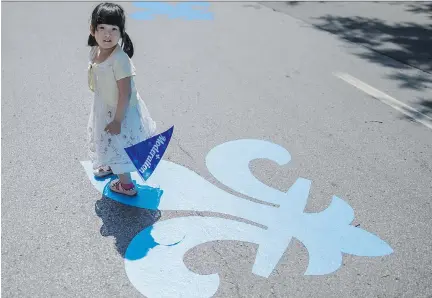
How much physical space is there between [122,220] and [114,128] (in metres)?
0.63

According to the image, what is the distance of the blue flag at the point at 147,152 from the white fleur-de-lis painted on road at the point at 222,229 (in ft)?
1.17

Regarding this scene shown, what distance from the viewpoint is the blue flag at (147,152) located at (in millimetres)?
3232

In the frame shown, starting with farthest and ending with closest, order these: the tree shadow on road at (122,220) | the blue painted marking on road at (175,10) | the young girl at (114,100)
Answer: the blue painted marking on road at (175,10), the tree shadow on road at (122,220), the young girl at (114,100)

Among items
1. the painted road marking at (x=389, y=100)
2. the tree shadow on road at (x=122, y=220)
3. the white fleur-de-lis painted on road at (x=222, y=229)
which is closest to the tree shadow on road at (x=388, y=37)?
the painted road marking at (x=389, y=100)

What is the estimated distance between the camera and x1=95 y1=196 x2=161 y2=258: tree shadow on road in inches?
126

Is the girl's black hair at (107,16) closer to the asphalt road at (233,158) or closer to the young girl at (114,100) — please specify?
the young girl at (114,100)

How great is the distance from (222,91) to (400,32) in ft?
13.3

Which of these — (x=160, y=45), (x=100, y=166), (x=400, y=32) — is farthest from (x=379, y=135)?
(x=400, y=32)

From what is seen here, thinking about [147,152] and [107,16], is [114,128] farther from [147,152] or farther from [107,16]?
[107,16]

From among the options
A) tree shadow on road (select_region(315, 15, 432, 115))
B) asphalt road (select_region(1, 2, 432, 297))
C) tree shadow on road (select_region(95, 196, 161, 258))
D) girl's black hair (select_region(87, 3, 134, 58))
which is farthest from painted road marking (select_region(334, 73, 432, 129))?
girl's black hair (select_region(87, 3, 134, 58))

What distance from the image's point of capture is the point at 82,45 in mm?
6785

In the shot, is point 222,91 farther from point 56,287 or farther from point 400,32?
point 400,32

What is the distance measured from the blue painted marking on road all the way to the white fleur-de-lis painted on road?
4.81 m

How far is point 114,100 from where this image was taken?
3.26 m
